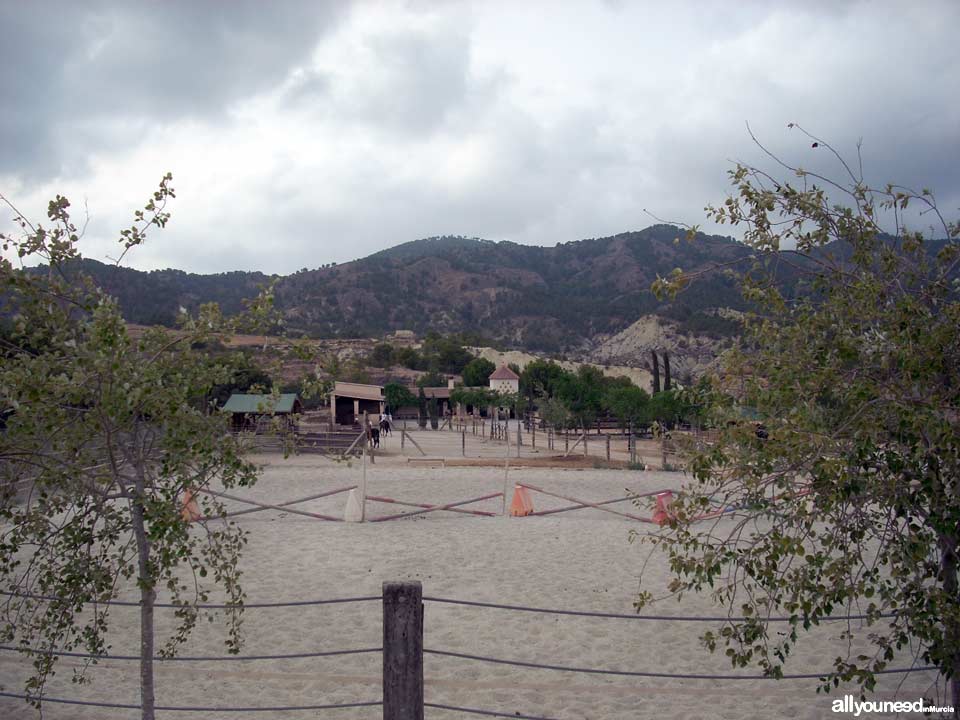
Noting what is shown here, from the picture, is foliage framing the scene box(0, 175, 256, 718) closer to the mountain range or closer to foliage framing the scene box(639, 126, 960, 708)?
foliage framing the scene box(639, 126, 960, 708)

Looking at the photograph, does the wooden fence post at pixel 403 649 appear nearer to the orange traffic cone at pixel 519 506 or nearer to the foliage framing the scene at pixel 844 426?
the foliage framing the scene at pixel 844 426

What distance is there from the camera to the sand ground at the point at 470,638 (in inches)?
263

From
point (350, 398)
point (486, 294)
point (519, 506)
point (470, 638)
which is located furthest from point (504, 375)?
point (486, 294)

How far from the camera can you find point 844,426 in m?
3.67

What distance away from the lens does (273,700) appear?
6.67m

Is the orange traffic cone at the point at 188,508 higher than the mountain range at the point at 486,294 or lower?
lower

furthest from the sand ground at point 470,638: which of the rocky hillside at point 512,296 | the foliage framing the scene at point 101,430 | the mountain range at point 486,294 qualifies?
the rocky hillside at point 512,296

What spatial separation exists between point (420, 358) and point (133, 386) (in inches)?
3172

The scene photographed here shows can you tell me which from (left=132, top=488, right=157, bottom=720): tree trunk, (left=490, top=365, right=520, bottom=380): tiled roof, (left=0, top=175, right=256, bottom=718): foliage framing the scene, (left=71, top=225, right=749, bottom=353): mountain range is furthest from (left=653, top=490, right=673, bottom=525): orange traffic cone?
(left=71, top=225, right=749, bottom=353): mountain range

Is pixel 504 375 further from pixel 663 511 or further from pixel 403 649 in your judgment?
pixel 663 511

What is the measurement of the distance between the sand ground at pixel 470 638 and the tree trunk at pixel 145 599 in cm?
201

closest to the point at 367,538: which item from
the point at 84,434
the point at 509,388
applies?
the point at 84,434

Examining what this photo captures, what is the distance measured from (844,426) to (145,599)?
3713mm

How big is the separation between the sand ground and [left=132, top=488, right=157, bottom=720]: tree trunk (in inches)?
79.3
